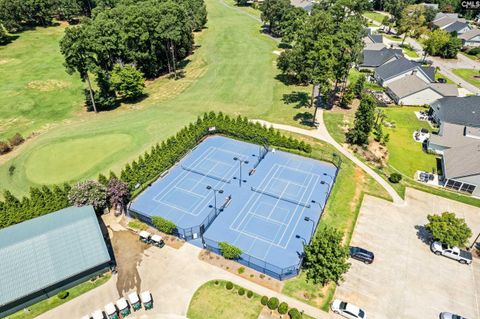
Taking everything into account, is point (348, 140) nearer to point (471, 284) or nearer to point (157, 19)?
point (471, 284)

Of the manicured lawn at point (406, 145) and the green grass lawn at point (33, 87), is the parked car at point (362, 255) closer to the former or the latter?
the manicured lawn at point (406, 145)

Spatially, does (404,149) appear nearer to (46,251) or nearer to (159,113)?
(159,113)

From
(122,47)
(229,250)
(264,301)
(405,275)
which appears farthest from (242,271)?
(122,47)

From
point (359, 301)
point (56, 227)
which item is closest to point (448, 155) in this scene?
point (359, 301)

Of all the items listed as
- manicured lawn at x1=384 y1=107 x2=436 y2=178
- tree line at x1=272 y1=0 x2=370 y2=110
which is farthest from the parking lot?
tree line at x1=272 y1=0 x2=370 y2=110

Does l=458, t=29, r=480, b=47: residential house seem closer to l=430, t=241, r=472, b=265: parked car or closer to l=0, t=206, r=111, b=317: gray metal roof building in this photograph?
l=430, t=241, r=472, b=265: parked car
